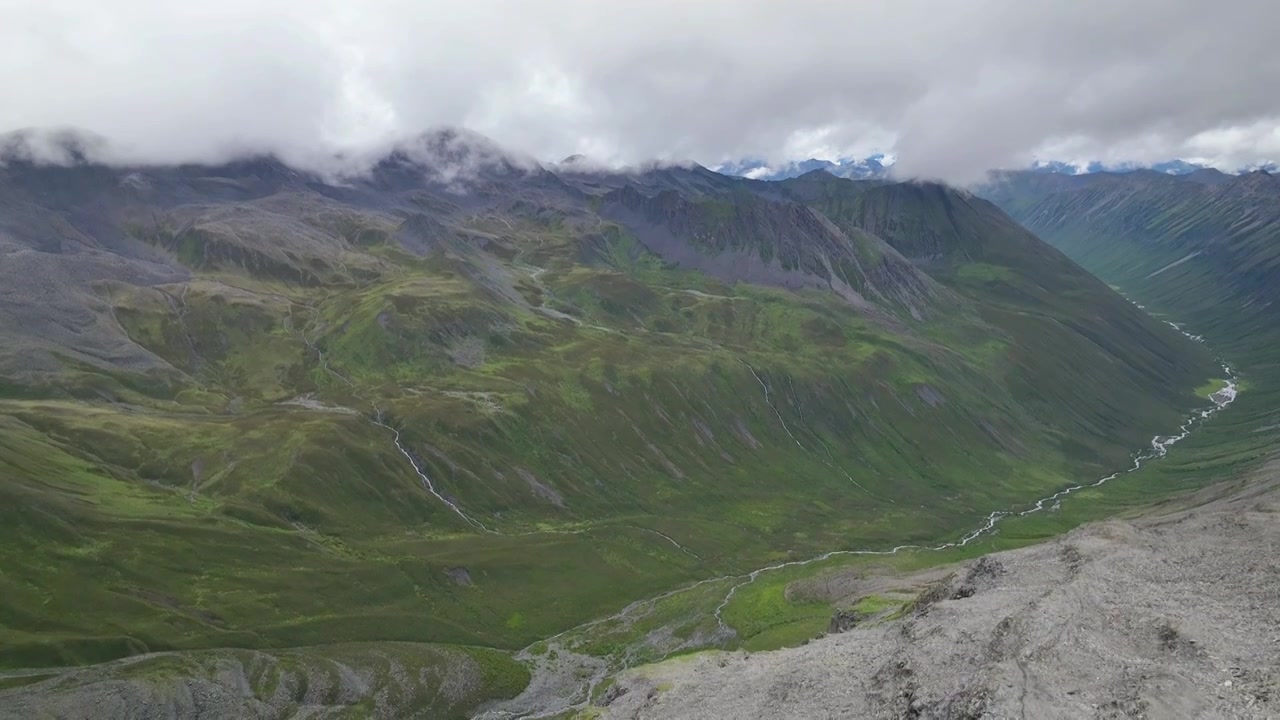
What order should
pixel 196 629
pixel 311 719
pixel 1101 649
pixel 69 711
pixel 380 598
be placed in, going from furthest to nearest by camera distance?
pixel 380 598
pixel 196 629
pixel 311 719
pixel 69 711
pixel 1101 649

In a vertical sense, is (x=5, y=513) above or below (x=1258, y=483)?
above

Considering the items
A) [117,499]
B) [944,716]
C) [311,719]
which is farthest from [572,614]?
[944,716]

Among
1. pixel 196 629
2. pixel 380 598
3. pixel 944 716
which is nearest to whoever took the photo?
pixel 944 716

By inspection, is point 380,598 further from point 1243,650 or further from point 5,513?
point 1243,650

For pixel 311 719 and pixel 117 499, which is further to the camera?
pixel 117 499

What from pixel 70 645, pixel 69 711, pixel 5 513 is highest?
pixel 5 513

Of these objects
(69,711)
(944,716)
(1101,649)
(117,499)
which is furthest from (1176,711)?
(117,499)
